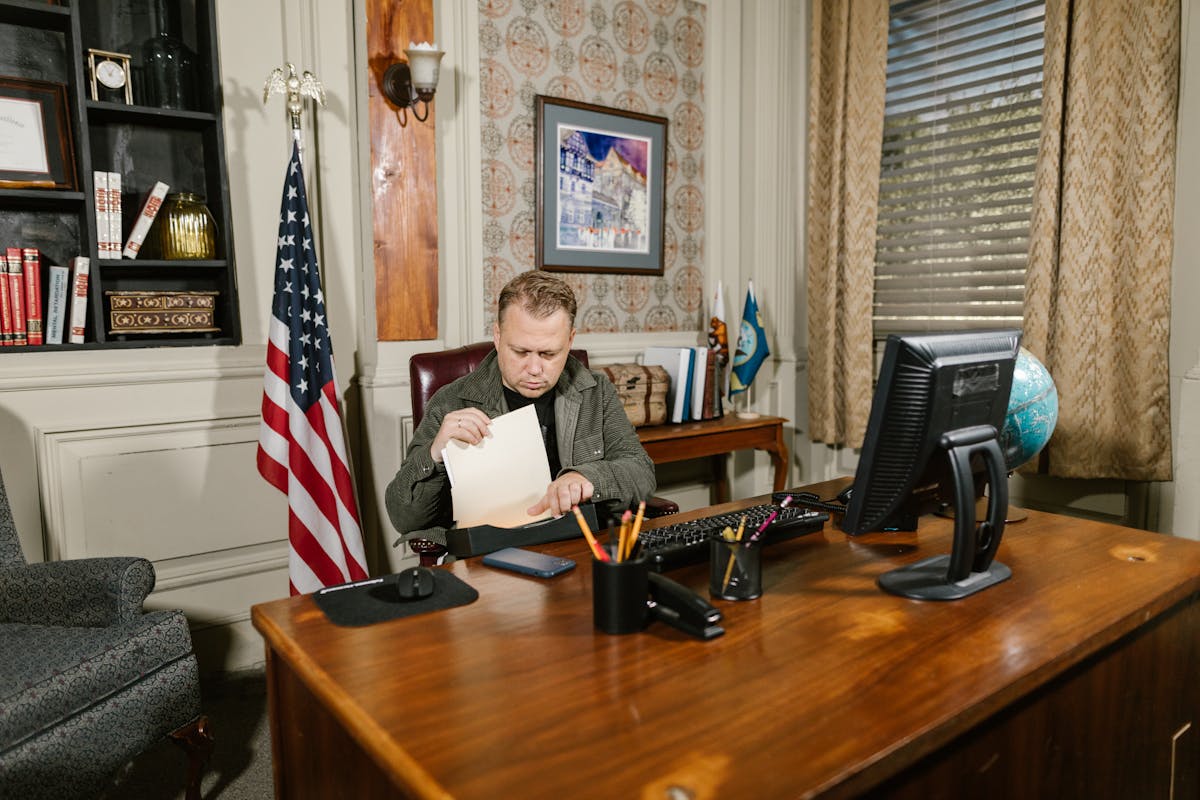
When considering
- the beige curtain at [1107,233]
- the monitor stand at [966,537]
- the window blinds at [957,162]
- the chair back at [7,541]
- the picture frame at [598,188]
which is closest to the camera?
the monitor stand at [966,537]

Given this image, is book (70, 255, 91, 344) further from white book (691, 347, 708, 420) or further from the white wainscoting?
white book (691, 347, 708, 420)

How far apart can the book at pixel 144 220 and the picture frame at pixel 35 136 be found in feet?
0.60

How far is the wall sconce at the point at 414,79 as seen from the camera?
267cm

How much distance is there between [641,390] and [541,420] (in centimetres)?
120

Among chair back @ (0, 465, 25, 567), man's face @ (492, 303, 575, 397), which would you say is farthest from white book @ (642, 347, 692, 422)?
chair back @ (0, 465, 25, 567)

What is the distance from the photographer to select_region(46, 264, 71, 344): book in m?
2.30

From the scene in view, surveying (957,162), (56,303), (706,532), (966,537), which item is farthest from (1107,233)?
(56,303)

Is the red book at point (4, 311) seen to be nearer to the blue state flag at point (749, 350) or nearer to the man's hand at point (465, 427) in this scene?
the man's hand at point (465, 427)

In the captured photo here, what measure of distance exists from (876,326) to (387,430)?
7.15 feet

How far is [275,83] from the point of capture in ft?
8.23

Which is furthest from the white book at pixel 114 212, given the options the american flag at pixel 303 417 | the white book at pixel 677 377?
the white book at pixel 677 377

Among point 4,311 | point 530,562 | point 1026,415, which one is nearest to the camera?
point 530,562

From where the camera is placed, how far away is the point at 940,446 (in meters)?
1.19

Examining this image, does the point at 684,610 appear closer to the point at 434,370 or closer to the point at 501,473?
the point at 501,473
